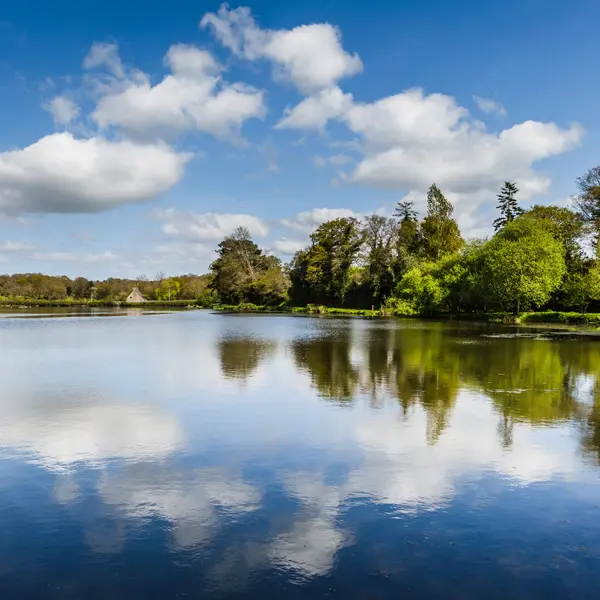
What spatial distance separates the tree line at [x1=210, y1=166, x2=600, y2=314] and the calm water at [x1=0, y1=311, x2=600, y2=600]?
34.0 meters

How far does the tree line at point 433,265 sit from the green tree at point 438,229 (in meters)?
0.14

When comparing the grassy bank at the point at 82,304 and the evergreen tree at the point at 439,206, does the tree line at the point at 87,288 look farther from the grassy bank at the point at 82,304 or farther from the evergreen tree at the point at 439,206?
the evergreen tree at the point at 439,206

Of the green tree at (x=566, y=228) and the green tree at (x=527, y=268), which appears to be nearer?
the green tree at (x=527, y=268)

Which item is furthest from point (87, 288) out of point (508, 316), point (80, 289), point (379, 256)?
point (508, 316)

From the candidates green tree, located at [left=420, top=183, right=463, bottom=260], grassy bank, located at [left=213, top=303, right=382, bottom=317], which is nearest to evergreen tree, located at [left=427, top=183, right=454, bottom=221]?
green tree, located at [left=420, top=183, right=463, bottom=260]

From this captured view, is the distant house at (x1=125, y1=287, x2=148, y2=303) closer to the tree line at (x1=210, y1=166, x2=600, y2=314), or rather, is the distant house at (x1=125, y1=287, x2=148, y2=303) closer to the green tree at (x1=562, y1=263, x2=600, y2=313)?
the tree line at (x1=210, y1=166, x2=600, y2=314)

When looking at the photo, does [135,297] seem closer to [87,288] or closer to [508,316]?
[87,288]

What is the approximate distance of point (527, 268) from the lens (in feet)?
153

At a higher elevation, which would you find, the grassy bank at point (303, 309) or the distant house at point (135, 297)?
the distant house at point (135, 297)

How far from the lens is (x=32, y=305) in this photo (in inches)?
4830

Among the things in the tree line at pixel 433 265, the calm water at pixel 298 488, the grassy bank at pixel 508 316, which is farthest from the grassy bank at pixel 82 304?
the calm water at pixel 298 488

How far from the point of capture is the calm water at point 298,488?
5207 mm

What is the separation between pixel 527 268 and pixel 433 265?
59.0ft

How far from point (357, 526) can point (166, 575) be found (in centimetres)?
223
